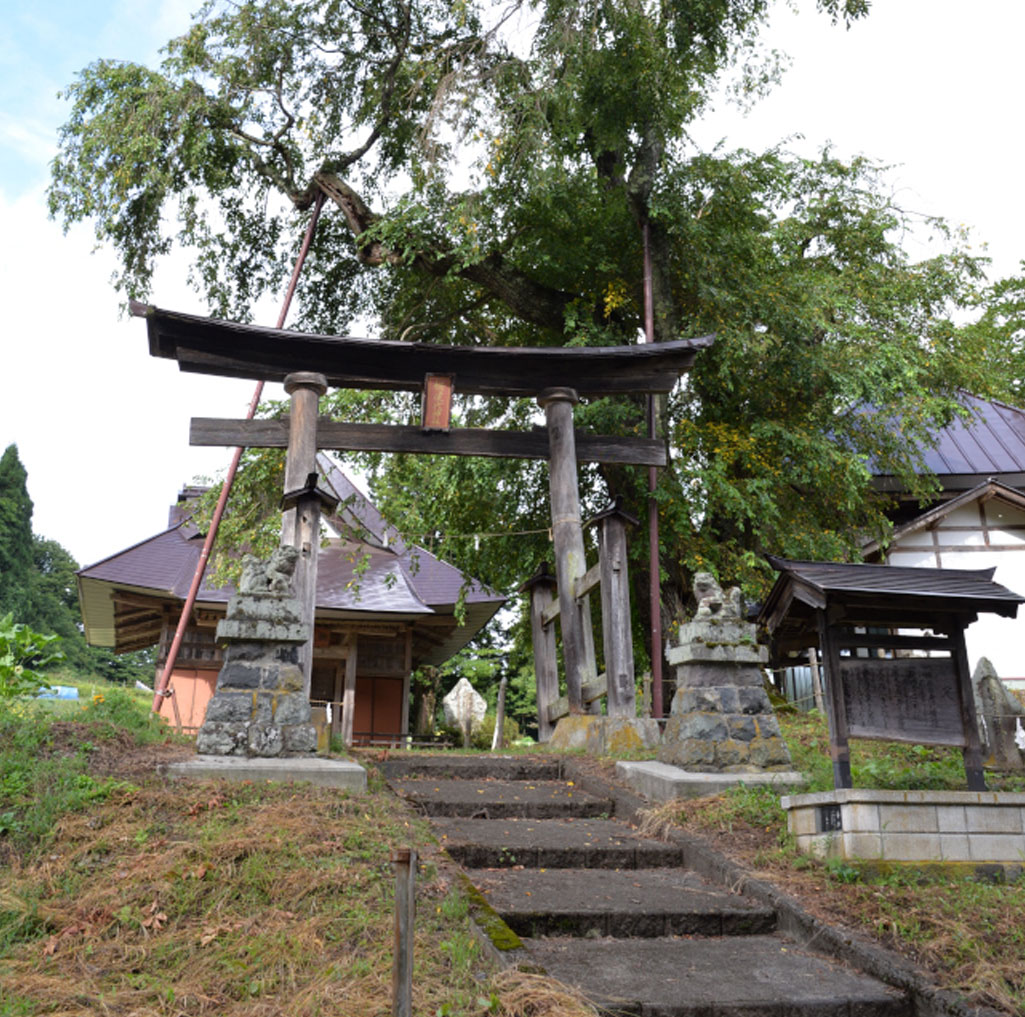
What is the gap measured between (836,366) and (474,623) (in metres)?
8.68

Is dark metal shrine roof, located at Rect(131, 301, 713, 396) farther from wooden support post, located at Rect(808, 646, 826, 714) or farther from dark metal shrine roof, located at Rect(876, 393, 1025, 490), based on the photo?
dark metal shrine roof, located at Rect(876, 393, 1025, 490)

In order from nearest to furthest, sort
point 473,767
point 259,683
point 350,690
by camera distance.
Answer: point 259,683 < point 473,767 < point 350,690

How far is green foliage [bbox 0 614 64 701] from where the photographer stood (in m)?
7.39

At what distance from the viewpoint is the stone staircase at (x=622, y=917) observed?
3697 millimetres

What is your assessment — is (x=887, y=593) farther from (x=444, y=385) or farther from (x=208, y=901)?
(x=444, y=385)

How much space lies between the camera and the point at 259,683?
20.7 ft

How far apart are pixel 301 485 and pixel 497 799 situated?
3.65m

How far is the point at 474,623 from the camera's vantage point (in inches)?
704

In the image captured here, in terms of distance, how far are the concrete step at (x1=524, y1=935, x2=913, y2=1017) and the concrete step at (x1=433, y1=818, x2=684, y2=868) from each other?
119cm

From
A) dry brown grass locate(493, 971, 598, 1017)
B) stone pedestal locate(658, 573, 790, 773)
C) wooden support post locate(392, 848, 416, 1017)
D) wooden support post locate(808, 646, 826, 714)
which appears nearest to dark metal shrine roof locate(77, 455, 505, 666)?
wooden support post locate(808, 646, 826, 714)

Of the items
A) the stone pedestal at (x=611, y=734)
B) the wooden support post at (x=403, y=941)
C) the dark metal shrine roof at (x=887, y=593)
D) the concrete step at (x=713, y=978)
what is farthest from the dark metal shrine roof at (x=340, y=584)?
the wooden support post at (x=403, y=941)

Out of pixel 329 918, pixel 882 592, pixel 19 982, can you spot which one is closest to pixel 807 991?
pixel 329 918

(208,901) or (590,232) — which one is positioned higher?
(590,232)

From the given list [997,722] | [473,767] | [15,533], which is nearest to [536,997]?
[473,767]
